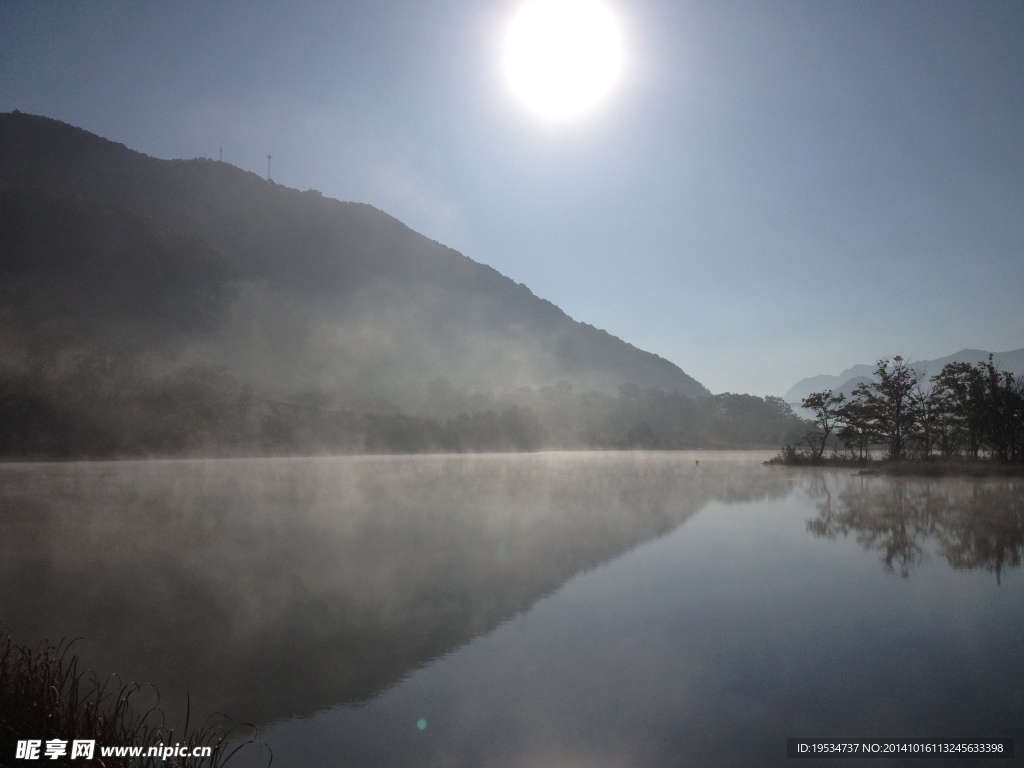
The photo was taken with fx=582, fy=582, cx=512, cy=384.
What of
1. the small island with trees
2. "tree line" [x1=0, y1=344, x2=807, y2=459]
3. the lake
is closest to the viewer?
the lake

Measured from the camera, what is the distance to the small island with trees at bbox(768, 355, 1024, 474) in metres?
27.4

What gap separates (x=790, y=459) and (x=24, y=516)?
41216mm

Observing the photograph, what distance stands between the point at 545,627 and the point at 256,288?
380ft

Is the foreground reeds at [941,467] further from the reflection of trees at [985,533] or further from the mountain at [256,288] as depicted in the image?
the mountain at [256,288]

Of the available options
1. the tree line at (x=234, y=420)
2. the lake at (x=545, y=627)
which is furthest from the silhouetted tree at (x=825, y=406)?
the tree line at (x=234, y=420)

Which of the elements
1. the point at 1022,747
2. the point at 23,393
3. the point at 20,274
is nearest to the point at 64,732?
the point at 1022,747

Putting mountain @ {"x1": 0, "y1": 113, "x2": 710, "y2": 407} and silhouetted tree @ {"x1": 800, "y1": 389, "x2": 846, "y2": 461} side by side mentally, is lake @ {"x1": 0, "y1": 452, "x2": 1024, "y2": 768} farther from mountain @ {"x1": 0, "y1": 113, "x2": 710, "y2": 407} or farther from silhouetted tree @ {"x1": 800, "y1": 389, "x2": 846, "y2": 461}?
mountain @ {"x1": 0, "y1": 113, "x2": 710, "y2": 407}

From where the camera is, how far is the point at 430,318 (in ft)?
502

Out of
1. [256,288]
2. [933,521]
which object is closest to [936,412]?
[933,521]

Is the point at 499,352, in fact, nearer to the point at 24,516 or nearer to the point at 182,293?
the point at 182,293

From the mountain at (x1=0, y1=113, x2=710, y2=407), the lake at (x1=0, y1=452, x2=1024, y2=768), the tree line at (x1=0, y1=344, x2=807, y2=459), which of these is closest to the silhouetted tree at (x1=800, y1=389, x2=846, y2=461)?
the lake at (x1=0, y1=452, x2=1024, y2=768)

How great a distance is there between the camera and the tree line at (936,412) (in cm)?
2756

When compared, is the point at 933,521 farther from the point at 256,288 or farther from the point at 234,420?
the point at 256,288

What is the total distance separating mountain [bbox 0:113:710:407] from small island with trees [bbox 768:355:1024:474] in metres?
67.1
